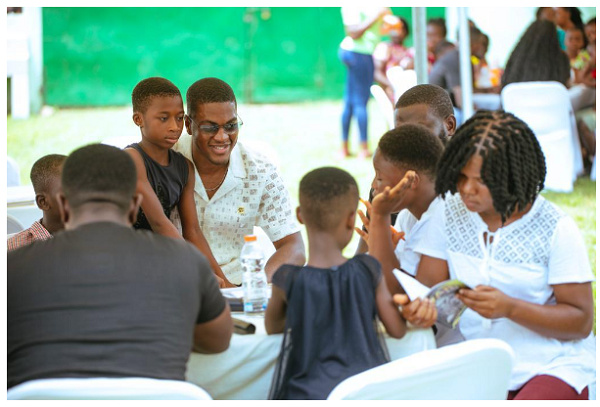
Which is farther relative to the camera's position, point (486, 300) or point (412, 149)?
point (412, 149)

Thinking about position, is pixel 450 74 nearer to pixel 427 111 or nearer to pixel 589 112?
pixel 589 112

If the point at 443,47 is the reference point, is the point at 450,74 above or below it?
below

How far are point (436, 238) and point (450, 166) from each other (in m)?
0.26

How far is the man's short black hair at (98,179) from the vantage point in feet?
7.13

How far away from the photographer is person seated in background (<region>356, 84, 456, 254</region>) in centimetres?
355

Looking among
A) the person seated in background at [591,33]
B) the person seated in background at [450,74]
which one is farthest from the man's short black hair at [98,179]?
the person seated in background at [591,33]

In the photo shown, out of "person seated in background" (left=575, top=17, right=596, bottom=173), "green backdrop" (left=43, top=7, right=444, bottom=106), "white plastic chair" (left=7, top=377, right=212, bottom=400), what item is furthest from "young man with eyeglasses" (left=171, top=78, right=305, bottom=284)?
"green backdrop" (left=43, top=7, right=444, bottom=106)

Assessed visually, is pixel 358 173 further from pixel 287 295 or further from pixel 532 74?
pixel 287 295

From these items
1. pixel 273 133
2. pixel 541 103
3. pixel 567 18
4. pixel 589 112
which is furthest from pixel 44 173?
pixel 273 133

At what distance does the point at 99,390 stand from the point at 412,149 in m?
1.46

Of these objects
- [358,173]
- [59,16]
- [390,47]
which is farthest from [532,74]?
[59,16]

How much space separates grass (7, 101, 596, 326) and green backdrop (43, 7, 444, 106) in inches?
17.0

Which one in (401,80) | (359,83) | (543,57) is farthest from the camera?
(359,83)

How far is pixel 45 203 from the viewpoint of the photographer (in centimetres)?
329
